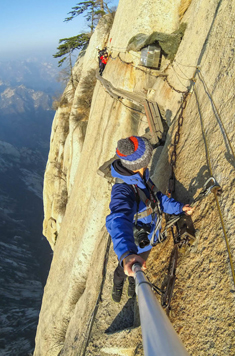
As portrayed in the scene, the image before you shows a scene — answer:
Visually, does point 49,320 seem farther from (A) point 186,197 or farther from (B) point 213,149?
(B) point 213,149

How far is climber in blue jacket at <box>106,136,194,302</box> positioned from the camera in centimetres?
265

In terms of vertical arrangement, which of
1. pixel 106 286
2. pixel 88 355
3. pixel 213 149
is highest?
pixel 213 149

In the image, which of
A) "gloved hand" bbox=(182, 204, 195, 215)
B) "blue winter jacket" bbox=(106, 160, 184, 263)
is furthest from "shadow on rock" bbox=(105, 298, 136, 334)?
"gloved hand" bbox=(182, 204, 195, 215)

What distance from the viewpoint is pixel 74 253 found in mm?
10891

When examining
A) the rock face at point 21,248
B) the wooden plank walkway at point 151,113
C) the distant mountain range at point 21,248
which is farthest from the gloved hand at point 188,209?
the distant mountain range at point 21,248

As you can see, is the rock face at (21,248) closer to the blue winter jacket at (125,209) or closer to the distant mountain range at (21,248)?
the distant mountain range at (21,248)

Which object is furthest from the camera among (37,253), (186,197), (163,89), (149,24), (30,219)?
(30,219)

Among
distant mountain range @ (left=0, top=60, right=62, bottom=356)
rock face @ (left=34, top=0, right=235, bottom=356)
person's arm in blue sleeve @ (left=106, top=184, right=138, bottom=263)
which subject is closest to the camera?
person's arm in blue sleeve @ (left=106, top=184, right=138, bottom=263)

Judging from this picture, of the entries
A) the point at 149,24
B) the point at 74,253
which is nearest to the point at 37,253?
the point at 74,253

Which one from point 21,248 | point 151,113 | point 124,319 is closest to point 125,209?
point 124,319

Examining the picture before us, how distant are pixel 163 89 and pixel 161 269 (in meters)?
7.74

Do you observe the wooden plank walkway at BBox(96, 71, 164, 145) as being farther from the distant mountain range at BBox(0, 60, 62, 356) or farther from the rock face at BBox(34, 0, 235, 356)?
the distant mountain range at BBox(0, 60, 62, 356)

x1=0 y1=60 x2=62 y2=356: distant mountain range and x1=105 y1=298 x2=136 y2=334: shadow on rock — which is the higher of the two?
x1=0 y1=60 x2=62 y2=356: distant mountain range

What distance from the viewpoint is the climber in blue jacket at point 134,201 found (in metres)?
2.65
